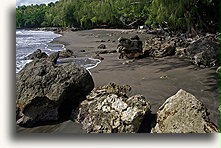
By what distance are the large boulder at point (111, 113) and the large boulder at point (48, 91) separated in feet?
1.20

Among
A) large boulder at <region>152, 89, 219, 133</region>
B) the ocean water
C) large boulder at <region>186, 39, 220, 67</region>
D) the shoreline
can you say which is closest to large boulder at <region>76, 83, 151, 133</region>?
large boulder at <region>152, 89, 219, 133</region>

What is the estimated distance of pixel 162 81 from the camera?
5.75 meters

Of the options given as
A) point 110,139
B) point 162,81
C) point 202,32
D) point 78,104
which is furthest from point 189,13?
point 110,139

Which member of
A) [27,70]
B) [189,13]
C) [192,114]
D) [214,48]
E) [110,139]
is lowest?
[110,139]

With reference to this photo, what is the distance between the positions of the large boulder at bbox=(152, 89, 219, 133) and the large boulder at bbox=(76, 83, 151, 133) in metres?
0.30

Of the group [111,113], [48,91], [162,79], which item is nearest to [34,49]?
[162,79]

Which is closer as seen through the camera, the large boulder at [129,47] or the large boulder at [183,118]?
the large boulder at [183,118]

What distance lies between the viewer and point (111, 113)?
3229mm

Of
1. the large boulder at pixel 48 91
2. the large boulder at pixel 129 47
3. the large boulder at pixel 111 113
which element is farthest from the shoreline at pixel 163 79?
the large boulder at pixel 48 91

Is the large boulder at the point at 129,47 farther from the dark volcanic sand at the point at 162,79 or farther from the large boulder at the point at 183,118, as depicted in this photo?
the large boulder at the point at 183,118

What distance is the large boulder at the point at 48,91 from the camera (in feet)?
12.0

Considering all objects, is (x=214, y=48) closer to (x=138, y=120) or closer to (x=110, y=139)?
(x=138, y=120)

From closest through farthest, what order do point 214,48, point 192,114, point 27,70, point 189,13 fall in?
point 192,114
point 27,70
point 214,48
point 189,13

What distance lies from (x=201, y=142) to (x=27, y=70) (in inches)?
127
